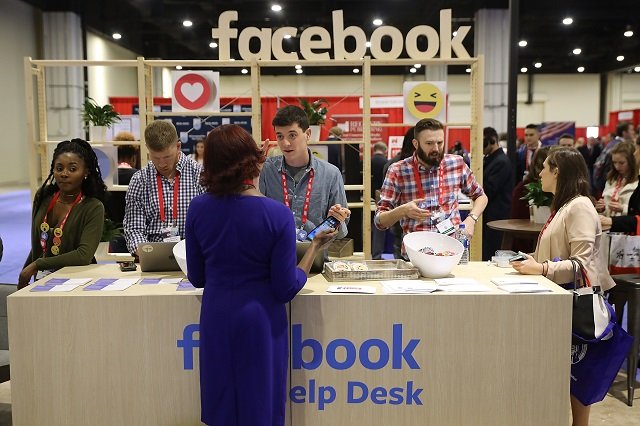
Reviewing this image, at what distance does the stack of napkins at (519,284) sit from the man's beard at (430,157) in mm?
1033

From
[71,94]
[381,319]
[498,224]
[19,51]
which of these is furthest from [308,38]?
[19,51]

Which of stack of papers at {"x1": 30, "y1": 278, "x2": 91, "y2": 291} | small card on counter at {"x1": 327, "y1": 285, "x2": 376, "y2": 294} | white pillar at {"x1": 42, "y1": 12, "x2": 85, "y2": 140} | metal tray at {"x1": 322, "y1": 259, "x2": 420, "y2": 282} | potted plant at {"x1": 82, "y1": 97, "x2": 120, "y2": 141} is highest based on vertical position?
white pillar at {"x1": 42, "y1": 12, "x2": 85, "y2": 140}

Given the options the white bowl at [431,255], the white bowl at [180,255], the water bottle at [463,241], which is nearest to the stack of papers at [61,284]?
the white bowl at [180,255]

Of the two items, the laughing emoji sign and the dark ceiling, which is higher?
the dark ceiling

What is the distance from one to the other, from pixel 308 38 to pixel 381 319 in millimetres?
3694

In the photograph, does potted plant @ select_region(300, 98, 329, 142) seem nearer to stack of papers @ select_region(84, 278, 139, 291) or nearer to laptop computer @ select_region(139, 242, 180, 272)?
laptop computer @ select_region(139, 242, 180, 272)

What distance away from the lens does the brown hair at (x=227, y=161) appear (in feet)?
6.76

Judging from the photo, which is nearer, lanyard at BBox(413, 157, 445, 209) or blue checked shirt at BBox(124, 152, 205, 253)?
blue checked shirt at BBox(124, 152, 205, 253)

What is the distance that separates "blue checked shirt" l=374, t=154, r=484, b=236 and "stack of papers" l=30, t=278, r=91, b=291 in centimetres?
163

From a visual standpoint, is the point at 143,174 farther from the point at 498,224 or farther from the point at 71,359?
the point at 498,224

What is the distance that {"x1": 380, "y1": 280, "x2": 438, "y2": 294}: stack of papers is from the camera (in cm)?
253

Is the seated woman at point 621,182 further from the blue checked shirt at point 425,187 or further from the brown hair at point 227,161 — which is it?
the brown hair at point 227,161

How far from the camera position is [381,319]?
251 centimetres

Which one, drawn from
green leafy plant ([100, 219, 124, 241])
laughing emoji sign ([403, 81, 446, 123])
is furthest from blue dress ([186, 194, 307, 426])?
laughing emoji sign ([403, 81, 446, 123])
